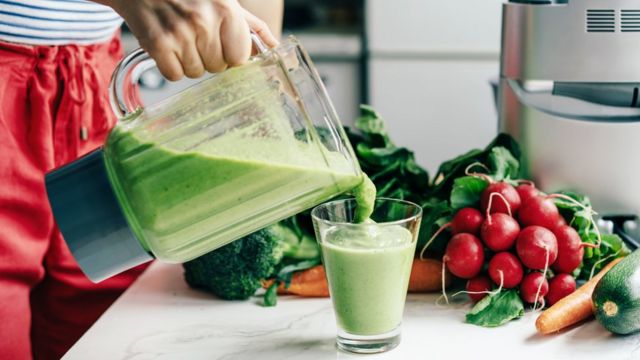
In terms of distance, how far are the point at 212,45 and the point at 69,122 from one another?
54 centimetres

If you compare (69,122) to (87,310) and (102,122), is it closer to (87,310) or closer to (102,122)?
(102,122)

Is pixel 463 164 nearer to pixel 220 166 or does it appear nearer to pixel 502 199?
pixel 502 199

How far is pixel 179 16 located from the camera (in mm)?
850

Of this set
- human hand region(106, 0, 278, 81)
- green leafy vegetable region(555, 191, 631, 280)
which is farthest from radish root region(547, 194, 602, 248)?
human hand region(106, 0, 278, 81)

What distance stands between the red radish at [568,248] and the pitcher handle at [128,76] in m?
0.46

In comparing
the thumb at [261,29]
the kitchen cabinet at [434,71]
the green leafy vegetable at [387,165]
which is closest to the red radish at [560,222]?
the green leafy vegetable at [387,165]

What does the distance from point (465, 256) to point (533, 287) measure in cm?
9

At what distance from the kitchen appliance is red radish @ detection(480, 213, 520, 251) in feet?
0.55

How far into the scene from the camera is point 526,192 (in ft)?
3.79

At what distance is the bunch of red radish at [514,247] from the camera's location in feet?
3.59

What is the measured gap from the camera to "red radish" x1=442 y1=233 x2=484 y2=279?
1.11 metres

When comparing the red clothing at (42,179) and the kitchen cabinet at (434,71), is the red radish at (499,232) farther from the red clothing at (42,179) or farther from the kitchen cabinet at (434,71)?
the kitchen cabinet at (434,71)

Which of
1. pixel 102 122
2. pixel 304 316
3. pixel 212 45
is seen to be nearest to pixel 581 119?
pixel 304 316

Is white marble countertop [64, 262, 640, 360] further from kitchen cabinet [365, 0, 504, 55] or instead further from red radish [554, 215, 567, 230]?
kitchen cabinet [365, 0, 504, 55]
